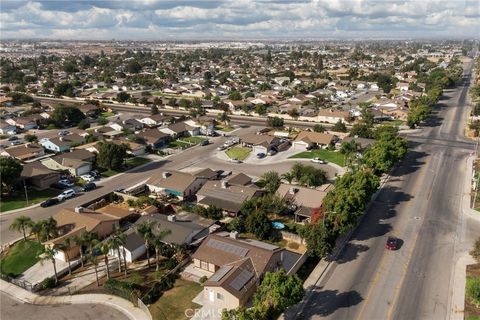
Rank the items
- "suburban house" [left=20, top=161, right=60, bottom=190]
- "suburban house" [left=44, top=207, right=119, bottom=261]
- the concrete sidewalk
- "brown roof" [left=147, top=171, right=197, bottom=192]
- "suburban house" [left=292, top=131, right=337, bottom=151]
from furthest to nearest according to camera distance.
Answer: "suburban house" [left=292, top=131, right=337, bottom=151]
"suburban house" [left=20, top=161, right=60, bottom=190]
"brown roof" [left=147, top=171, right=197, bottom=192]
"suburban house" [left=44, top=207, right=119, bottom=261]
the concrete sidewalk

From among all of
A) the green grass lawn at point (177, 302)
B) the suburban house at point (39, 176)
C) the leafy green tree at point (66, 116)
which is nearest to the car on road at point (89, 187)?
the suburban house at point (39, 176)

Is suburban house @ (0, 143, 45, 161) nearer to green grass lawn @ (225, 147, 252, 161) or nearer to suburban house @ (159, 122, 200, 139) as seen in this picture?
suburban house @ (159, 122, 200, 139)

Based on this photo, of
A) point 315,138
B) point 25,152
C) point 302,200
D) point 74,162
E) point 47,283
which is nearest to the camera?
point 47,283

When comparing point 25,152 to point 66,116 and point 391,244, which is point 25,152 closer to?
point 66,116

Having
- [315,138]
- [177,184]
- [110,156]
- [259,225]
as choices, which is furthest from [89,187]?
[315,138]

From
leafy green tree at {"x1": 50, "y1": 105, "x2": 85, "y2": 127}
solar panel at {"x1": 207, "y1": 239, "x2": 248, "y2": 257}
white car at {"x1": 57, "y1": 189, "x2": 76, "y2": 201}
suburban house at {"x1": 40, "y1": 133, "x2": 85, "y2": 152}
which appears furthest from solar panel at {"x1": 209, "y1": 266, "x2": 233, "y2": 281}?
leafy green tree at {"x1": 50, "y1": 105, "x2": 85, "y2": 127}

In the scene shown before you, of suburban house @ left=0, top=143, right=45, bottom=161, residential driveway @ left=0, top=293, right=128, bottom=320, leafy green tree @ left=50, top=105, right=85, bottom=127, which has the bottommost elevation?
residential driveway @ left=0, top=293, right=128, bottom=320

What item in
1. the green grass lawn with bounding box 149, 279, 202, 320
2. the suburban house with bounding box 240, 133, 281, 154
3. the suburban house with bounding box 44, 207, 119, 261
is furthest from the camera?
the suburban house with bounding box 240, 133, 281, 154

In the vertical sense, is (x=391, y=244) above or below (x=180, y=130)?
below
